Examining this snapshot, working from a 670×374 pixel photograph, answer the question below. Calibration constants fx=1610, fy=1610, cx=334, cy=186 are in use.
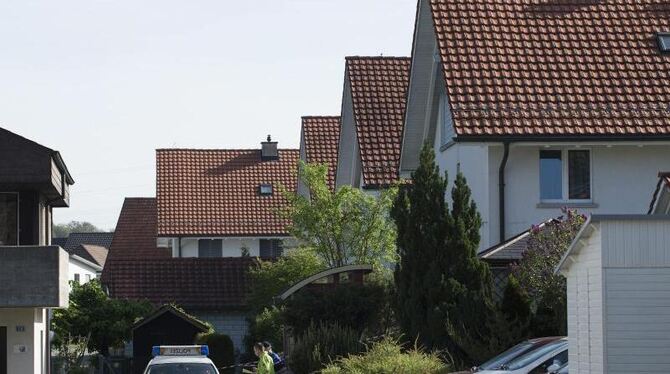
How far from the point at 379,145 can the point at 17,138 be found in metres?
10.8

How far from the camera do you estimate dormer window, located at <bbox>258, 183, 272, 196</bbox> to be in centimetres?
7431

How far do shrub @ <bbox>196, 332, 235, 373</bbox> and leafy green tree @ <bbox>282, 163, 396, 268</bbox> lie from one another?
192 inches

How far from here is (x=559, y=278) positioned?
93.3 ft

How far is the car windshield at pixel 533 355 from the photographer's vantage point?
23.0 m

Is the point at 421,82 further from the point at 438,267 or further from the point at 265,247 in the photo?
the point at 265,247

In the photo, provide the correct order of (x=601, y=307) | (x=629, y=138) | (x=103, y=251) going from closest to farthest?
(x=601, y=307), (x=629, y=138), (x=103, y=251)

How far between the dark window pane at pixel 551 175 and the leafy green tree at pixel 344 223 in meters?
10.7

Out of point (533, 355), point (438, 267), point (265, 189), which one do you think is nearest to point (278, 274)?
point (438, 267)

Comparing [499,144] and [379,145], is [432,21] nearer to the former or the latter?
[499,144]

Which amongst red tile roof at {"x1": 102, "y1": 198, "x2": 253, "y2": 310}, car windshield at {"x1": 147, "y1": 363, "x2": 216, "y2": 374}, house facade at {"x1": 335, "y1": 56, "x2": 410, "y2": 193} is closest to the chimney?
red tile roof at {"x1": 102, "y1": 198, "x2": 253, "y2": 310}

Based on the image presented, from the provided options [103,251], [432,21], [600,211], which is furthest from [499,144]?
[103,251]

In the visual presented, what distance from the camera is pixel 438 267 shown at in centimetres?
2997

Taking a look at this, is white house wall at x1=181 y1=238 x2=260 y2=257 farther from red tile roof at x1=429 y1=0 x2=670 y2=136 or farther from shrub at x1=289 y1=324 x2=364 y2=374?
shrub at x1=289 y1=324 x2=364 y2=374

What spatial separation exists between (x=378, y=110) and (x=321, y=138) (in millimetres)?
11902
